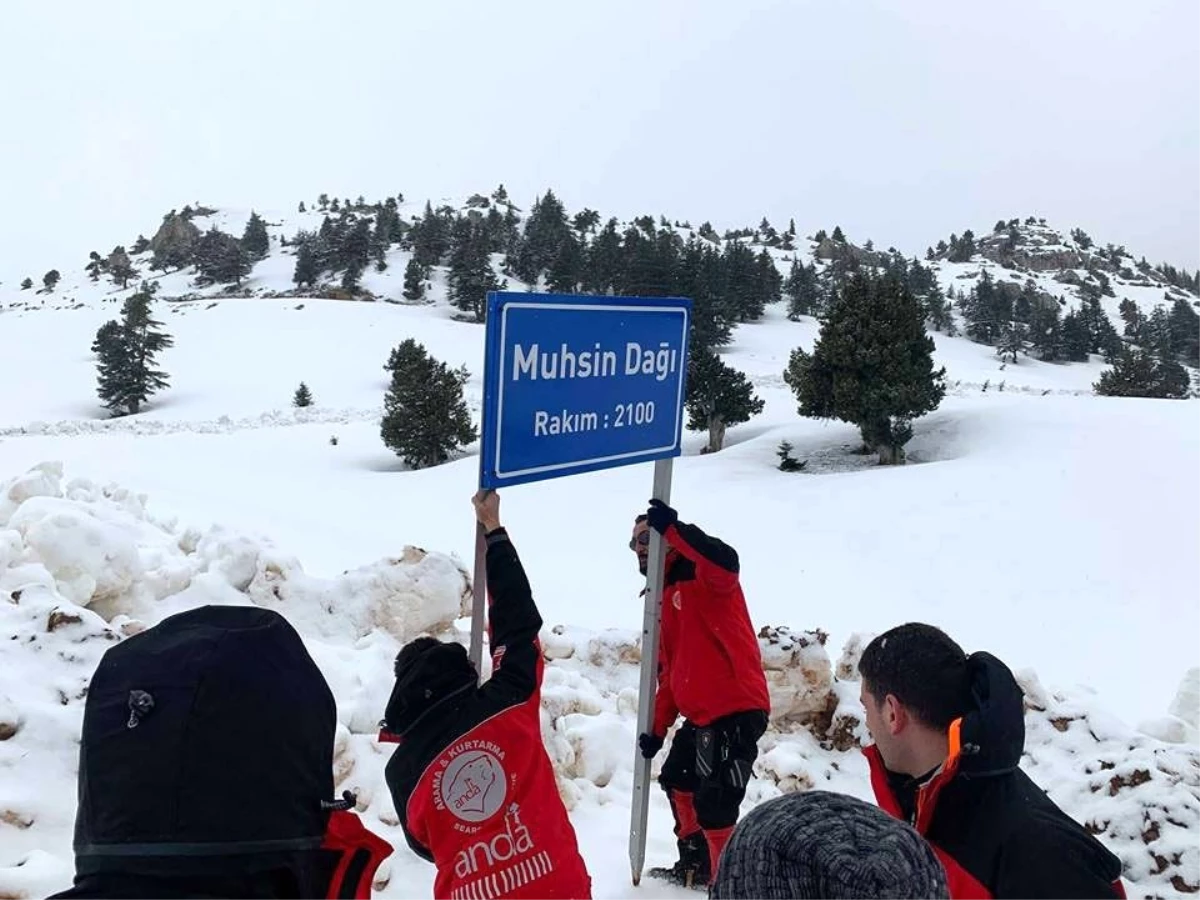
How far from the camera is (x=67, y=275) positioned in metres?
77.8

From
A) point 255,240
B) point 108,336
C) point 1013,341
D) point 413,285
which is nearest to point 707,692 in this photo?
point 108,336

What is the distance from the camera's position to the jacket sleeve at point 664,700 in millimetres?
3572

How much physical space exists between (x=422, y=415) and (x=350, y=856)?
2211cm

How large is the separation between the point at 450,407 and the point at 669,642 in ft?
67.8

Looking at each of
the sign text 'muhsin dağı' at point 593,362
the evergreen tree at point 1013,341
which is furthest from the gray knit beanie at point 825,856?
the evergreen tree at point 1013,341

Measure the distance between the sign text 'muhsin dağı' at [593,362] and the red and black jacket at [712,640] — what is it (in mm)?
624

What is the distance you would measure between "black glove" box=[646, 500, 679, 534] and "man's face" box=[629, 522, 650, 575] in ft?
0.36

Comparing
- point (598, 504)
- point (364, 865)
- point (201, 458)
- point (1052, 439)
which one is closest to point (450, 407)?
point (201, 458)

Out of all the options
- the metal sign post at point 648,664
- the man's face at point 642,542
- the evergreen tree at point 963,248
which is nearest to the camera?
the metal sign post at point 648,664

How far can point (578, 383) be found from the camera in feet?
9.23

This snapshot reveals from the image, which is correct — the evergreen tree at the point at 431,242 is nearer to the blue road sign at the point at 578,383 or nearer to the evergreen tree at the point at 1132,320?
the evergreen tree at the point at 1132,320

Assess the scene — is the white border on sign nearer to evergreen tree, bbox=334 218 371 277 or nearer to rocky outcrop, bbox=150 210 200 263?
evergreen tree, bbox=334 218 371 277

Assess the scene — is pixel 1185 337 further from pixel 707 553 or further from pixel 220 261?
pixel 220 261

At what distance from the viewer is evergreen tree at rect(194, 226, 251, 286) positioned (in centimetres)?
6500
